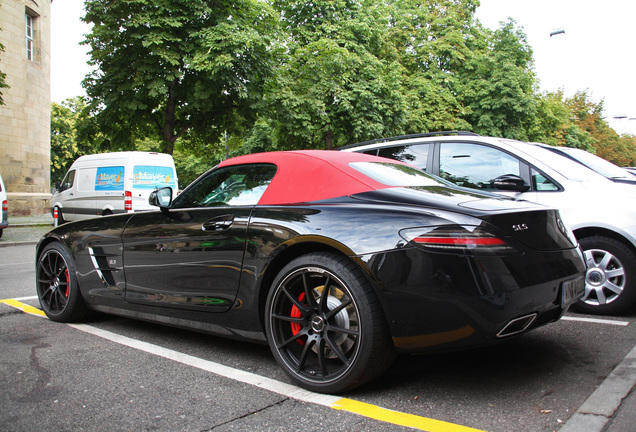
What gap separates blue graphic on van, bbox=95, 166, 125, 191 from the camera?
51.0 ft

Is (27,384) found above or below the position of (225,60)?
below

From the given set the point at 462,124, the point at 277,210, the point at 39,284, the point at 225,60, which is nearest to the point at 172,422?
the point at 277,210

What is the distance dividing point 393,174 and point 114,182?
13935 mm

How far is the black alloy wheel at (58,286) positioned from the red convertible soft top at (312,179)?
83.5 inches

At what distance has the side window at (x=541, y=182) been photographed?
499 centimetres

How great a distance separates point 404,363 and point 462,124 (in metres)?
27.0

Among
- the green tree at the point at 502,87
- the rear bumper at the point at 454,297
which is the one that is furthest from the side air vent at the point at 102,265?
the green tree at the point at 502,87

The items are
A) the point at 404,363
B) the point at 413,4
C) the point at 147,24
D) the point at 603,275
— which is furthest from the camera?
the point at 413,4

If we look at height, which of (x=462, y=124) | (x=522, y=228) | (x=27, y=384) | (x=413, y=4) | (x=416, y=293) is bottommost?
(x=27, y=384)

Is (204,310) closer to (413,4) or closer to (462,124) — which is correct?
(462,124)

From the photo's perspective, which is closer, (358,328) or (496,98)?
(358,328)

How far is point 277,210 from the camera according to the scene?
3.18 meters

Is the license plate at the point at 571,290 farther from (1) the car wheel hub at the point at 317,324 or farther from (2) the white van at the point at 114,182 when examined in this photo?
(2) the white van at the point at 114,182

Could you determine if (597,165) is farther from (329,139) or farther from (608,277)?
(329,139)
